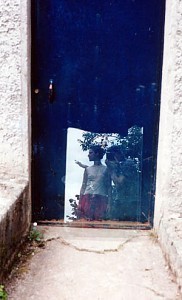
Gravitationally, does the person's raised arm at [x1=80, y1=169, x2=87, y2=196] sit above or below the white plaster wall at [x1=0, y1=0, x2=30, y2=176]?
below

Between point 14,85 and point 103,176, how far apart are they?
0.93m

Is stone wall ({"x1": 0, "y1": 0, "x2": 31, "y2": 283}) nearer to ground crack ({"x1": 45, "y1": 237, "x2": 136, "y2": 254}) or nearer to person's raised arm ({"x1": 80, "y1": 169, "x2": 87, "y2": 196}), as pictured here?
ground crack ({"x1": 45, "y1": 237, "x2": 136, "y2": 254})

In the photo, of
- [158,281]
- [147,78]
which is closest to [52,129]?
[147,78]

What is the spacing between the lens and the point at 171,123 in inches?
106

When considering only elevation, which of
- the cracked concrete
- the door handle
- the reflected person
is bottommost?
the cracked concrete

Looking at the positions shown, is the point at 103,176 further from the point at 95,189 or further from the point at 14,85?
the point at 14,85

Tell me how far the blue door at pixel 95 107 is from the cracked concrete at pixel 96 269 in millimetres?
197

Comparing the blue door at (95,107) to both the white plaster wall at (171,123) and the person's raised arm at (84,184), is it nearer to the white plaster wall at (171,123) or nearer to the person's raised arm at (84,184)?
the person's raised arm at (84,184)

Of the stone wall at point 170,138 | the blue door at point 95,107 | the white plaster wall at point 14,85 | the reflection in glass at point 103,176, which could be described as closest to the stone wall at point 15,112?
the white plaster wall at point 14,85

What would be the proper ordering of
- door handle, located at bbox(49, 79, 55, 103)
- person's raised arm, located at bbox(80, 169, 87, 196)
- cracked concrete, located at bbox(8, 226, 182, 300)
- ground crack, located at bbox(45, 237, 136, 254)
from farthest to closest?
person's raised arm, located at bbox(80, 169, 87, 196)
door handle, located at bbox(49, 79, 55, 103)
ground crack, located at bbox(45, 237, 136, 254)
cracked concrete, located at bbox(8, 226, 182, 300)

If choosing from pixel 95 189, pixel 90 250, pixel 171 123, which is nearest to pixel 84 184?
pixel 95 189

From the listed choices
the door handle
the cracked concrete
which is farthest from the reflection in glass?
the door handle

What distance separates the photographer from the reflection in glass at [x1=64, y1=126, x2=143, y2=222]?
2.95 meters

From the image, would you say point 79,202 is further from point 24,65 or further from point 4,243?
point 24,65
